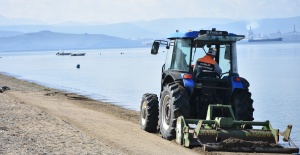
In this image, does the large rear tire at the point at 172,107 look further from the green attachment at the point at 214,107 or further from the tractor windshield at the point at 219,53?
the tractor windshield at the point at 219,53

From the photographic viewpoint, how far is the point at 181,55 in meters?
13.1

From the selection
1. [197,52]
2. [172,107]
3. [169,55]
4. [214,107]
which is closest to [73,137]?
[172,107]

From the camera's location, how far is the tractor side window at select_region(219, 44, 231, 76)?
13.0 metres

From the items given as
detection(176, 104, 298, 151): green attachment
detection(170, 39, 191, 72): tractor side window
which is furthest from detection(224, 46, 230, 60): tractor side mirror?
detection(176, 104, 298, 151): green attachment

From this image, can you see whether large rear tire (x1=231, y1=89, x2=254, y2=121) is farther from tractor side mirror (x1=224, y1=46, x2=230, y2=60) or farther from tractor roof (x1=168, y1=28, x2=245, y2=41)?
tractor roof (x1=168, y1=28, x2=245, y2=41)

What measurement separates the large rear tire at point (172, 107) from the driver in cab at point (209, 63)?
32.2 inches

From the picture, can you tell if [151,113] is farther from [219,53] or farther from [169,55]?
[219,53]

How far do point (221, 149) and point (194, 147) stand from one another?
80 centimetres

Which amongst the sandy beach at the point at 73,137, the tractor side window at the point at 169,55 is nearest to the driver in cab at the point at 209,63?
the tractor side window at the point at 169,55

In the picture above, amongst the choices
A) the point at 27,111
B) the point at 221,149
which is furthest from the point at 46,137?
the point at 27,111

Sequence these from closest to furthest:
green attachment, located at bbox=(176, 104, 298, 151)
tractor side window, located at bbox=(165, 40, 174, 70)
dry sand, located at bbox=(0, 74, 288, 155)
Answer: dry sand, located at bbox=(0, 74, 288, 155), green attachment, located at bbox=(176, 104, 298, 151), tractor side window, located at bbox=(165, 40, 174, 70)

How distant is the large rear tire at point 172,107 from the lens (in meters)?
11.8

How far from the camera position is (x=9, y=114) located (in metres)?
16.1

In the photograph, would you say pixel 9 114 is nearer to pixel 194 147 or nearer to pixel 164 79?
pixel 164 79
